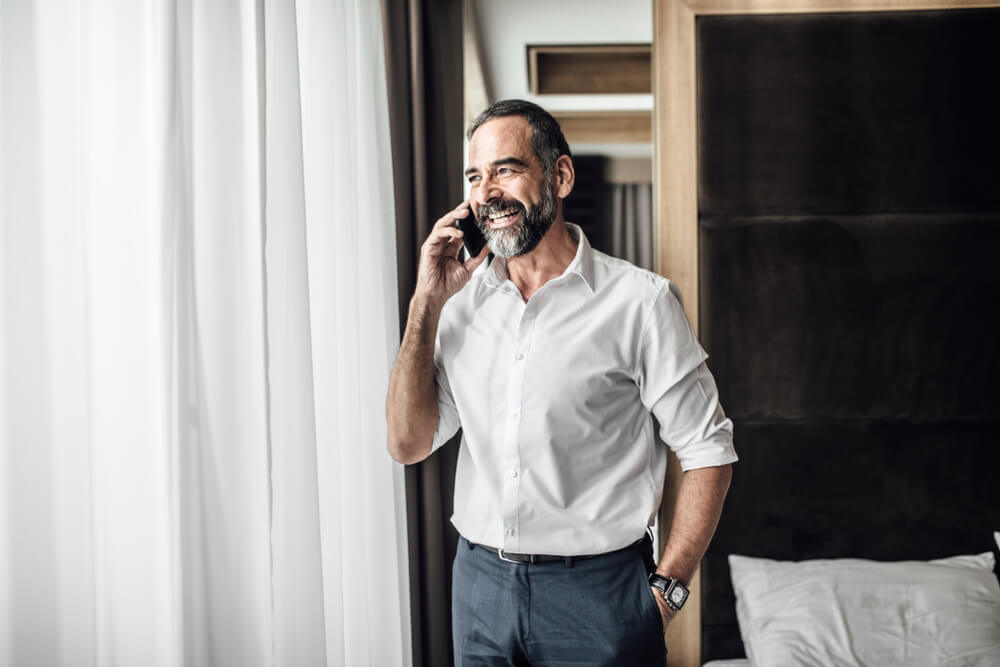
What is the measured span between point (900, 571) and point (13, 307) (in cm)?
189

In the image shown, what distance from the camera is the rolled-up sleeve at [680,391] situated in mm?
1264

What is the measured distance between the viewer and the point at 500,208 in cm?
130

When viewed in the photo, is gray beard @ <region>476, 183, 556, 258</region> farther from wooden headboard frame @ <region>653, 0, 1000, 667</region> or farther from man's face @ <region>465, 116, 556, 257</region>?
wooden headboard frame @ <region>653, 0, 1000, 667</region>

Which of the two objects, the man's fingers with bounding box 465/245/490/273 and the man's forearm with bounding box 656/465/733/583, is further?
the man's fingers with bounding box 465/245/490/273

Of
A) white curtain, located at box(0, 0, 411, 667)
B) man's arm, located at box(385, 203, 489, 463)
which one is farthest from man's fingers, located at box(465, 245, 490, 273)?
white curtain, located at box(0, 0, 411, 667)

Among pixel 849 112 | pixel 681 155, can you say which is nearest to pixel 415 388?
pixel 681 155

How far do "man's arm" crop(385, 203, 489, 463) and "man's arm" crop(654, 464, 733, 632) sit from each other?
50cm

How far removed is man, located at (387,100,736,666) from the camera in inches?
47.9

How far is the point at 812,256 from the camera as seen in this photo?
1881 millimetres

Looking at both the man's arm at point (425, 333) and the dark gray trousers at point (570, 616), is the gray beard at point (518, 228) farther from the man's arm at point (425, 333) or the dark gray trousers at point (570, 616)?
the dark gray trousers at point (570, 616)

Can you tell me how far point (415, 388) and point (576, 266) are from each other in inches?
15.1

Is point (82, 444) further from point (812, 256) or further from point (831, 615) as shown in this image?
point (812, 256)

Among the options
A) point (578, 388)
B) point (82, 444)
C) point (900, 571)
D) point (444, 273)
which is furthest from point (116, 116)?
point (900, 571)

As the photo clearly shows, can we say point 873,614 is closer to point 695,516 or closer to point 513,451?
point 695,516
